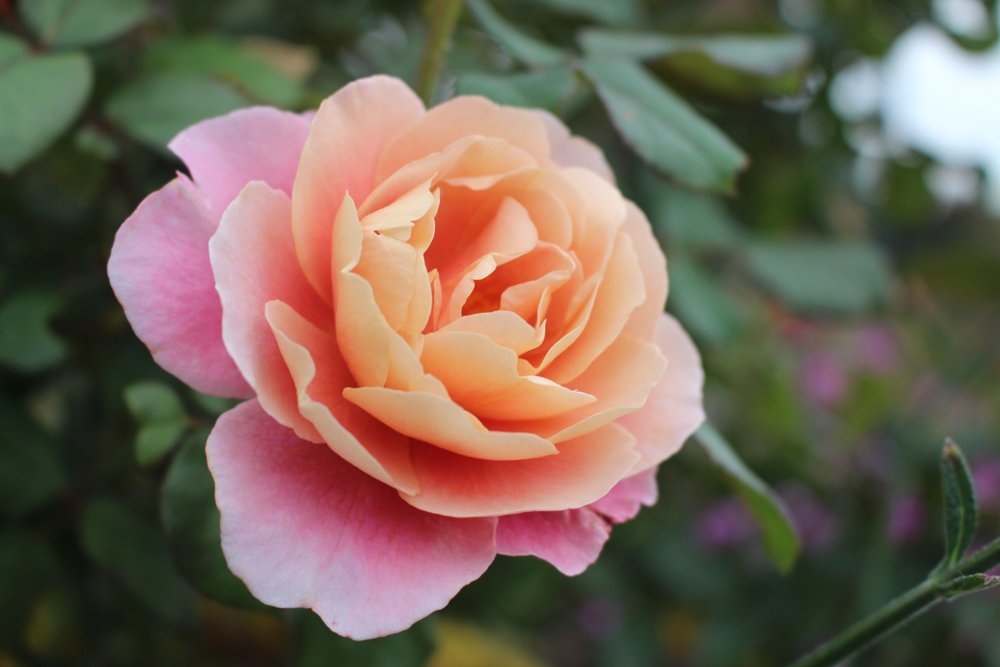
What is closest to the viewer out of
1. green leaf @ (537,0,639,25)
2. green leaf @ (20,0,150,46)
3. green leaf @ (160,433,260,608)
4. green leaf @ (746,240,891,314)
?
green leaf @ (160,433,260,608)

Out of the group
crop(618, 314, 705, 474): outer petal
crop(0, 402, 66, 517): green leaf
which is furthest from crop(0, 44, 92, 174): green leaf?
crop(618, 314, 705, 474): outer petal

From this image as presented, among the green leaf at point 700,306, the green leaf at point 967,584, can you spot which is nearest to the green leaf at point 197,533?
the green leaf at point 967,584

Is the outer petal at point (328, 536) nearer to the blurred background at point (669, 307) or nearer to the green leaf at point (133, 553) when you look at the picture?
the blurred background at point (669, 307)

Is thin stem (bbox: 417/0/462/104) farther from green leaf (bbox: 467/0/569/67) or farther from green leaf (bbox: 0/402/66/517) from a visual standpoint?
green leaf (bbox: 0/402/66/517)

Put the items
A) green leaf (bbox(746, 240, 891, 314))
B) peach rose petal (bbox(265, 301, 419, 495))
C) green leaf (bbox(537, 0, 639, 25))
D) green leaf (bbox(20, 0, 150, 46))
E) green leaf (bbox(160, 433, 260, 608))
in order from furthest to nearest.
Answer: green leaf (bbox(746, 240, 891, 314)) < green leaf (bbox(537, 0, 639, 25)) < green leaf (bbox(20, 0, 150, 46)) < green leaf (bbox(160, 433, 260, 608)) < peach rose petal (bbox(265, 301, 419, 495))

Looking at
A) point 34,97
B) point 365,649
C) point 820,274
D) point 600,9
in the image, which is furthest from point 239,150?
point 820,274

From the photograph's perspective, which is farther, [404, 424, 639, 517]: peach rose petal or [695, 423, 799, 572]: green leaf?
[695, 423, 799, 572]: green leaf
